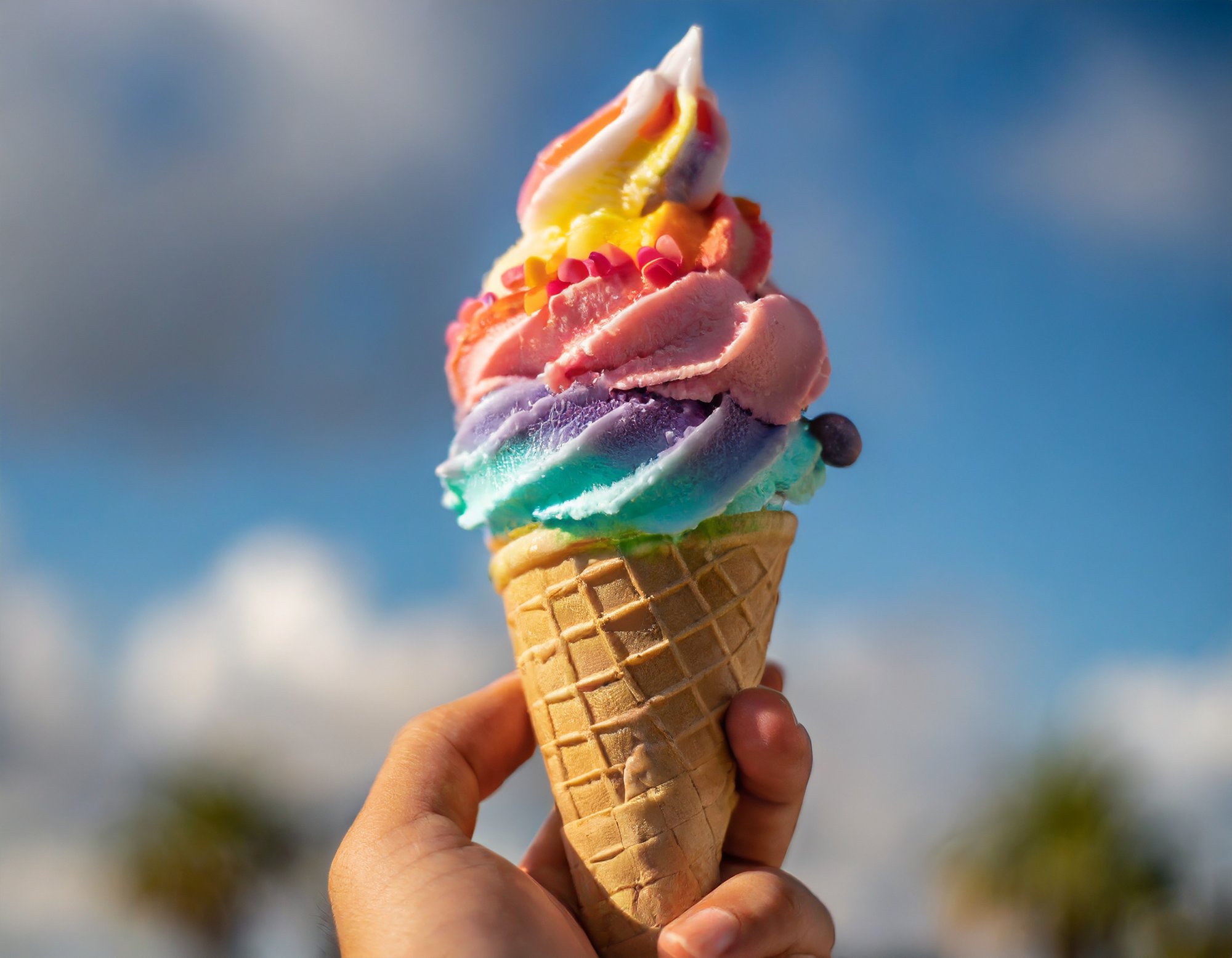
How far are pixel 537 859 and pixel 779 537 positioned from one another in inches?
48.0

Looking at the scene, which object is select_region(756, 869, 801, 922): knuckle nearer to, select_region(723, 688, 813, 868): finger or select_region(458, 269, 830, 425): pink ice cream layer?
select_region(723, 688, 813, 868): finger

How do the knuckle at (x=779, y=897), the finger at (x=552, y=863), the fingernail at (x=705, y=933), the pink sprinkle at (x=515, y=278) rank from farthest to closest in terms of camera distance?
the finger at (x=552, y=863)
the pink sprinkle at (x=515, y=278)
the knuckle at (x=779, y=897)
the fingernail at (x=705, y=933)

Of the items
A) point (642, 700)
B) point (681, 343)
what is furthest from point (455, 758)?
point (681, 343)

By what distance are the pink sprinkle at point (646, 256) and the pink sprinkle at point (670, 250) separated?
0.04ft

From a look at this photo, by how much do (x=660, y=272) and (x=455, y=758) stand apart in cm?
144

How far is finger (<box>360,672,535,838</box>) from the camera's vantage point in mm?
2098

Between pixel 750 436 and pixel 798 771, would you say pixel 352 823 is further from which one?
pixel 750 436

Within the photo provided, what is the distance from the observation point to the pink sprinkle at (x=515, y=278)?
83.9 inches

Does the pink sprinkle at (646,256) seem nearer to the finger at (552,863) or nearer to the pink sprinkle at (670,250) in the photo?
the pink sprinkle at (670,250)

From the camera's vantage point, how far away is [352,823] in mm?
2045

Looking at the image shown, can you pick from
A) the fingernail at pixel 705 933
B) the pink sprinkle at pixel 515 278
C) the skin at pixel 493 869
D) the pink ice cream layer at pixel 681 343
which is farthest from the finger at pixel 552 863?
the pink sprinkle at pixel 515 278

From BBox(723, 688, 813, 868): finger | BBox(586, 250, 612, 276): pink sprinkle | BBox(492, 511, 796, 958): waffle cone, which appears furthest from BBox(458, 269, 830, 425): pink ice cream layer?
BBox(723, 688, 813, 868): finger

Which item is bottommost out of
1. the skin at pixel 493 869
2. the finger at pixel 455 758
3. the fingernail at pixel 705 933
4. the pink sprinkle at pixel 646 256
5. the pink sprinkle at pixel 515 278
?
the fingernail at pixel 705 933

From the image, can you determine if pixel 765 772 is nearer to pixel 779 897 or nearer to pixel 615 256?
pixel 779 897
